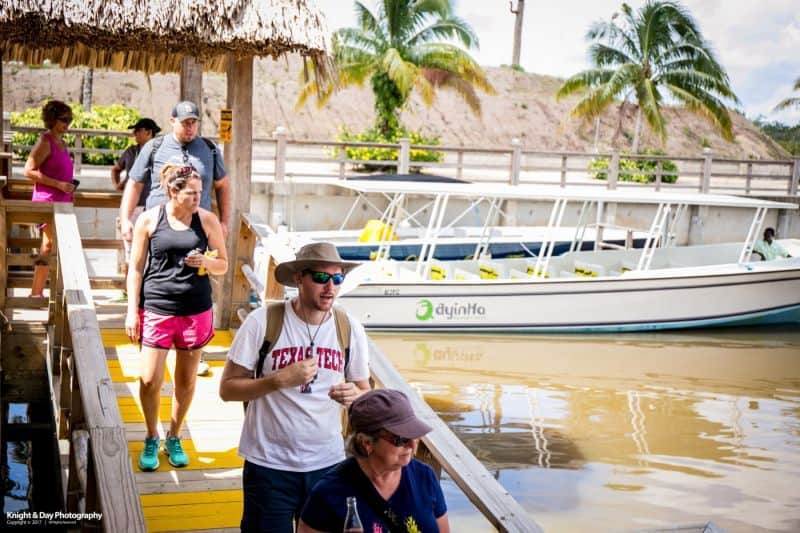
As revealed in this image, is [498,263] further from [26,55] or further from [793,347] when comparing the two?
[26,55]

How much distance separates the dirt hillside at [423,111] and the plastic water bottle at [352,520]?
4882cm

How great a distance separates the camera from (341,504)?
3061 mm

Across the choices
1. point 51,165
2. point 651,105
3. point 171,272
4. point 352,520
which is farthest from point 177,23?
point 651,105

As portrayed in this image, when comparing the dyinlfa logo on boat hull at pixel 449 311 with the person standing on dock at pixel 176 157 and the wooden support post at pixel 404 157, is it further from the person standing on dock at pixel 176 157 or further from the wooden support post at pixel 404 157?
the person standing on dock at pixel 176 157

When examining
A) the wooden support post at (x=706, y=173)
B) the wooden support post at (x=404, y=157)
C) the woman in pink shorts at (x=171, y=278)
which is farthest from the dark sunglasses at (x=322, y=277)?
the wooden support post at (x=706, y=173)

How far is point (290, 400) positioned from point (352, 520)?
959 mm

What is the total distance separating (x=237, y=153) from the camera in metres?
8.08

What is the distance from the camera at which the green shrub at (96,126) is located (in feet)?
77.0

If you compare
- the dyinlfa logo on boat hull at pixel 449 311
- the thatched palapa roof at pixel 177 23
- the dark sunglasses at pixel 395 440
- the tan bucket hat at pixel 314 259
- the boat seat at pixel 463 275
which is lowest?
the dyinlfa logo on boat hull at pixel 449 311

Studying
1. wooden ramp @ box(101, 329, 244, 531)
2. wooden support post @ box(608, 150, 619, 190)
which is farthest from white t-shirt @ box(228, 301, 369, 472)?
wooden support post @ box(608, 150, 619, 190)

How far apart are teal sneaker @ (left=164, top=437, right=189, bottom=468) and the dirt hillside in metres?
46.2

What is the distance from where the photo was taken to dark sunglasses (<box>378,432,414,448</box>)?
304cm

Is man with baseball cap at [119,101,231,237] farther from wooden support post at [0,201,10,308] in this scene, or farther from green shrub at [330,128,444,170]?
green shrub at [330,128,444,170]

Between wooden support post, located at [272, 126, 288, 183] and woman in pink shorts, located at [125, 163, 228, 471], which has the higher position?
wooden support post, located at [272, 126, 288, 183]
